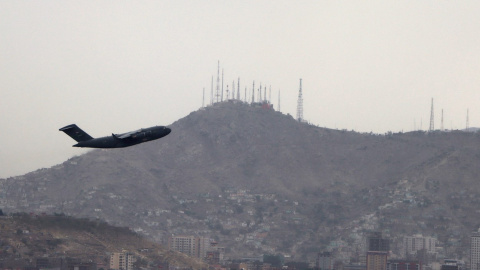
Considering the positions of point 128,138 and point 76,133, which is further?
point 76,133

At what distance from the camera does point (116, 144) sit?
139 metres

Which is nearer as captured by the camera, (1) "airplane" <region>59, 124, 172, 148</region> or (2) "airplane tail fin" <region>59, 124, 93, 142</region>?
(1) "airplane" <region>59, 124, 172, 148</region>

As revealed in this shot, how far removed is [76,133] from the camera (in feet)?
471

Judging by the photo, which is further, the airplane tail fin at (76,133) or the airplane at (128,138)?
the airplane tail fin at (76,133)

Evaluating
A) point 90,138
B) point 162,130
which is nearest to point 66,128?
point 90,138

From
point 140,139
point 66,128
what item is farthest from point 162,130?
point 66,128

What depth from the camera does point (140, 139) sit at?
454 feet

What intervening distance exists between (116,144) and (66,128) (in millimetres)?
8069

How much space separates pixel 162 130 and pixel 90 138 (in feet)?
32.3

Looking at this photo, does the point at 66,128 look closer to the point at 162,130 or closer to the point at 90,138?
the point at 90,138

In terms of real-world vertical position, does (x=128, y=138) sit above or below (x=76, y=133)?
below

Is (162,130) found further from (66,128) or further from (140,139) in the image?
(66,128)

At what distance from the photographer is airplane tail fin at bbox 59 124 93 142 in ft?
470

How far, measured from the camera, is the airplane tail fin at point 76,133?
470ft
